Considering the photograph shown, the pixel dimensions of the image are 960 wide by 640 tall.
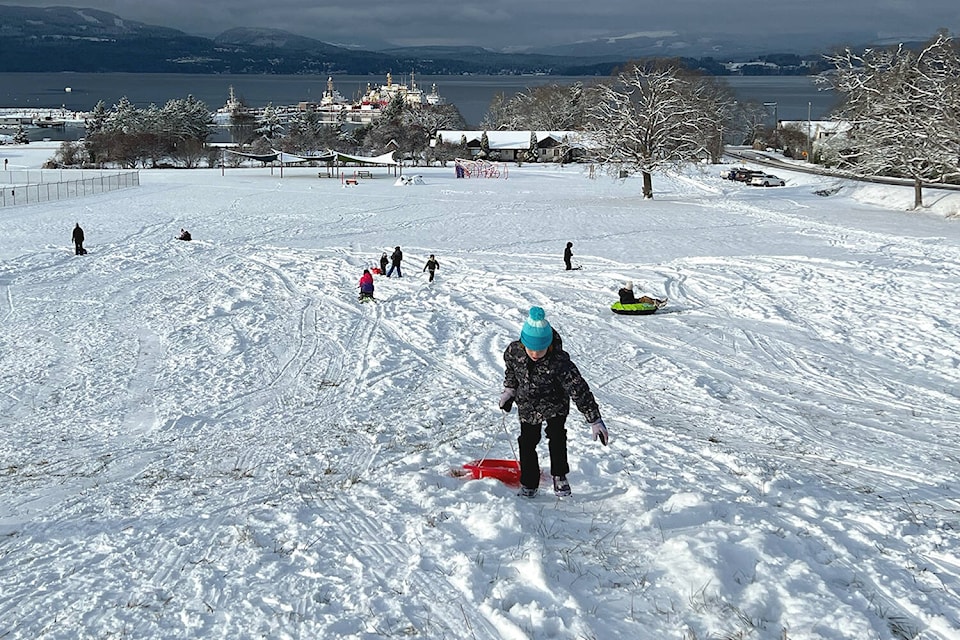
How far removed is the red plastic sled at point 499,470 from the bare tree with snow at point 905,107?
1454 inches

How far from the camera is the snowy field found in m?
5.52

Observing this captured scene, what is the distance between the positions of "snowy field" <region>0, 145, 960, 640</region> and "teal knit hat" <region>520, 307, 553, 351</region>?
145 centimetres

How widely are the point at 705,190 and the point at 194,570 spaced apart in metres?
55.4

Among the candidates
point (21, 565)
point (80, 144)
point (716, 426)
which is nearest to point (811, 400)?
point (716, 426)

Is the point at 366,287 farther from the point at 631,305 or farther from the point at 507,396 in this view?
the point at 507,396

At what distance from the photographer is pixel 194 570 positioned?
19.9 feet

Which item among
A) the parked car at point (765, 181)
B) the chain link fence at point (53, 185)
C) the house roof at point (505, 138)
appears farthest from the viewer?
the house roof at point (505, 138)

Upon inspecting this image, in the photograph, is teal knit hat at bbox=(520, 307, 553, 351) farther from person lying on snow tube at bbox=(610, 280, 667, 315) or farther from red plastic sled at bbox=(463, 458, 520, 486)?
person lying on snow tube at bbox=(610, 280, 667, 315)

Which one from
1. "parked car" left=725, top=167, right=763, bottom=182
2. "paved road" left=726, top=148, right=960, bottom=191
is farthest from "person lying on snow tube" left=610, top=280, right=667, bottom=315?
"parked car" left=725, top=167, right=763, bottom=182

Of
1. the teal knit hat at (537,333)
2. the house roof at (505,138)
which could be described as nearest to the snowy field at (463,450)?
the teal knit hat at (537,333)

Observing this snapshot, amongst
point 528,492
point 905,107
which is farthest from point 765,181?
point 528,492

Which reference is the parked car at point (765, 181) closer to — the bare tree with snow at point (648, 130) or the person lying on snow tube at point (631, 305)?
the bare tree with snow at point (648, 130)

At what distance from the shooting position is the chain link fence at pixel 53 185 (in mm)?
48844

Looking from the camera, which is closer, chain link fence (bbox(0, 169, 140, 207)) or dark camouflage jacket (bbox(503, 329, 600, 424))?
dark camouflage jacket (bbox(503, 329, 600, 424))
